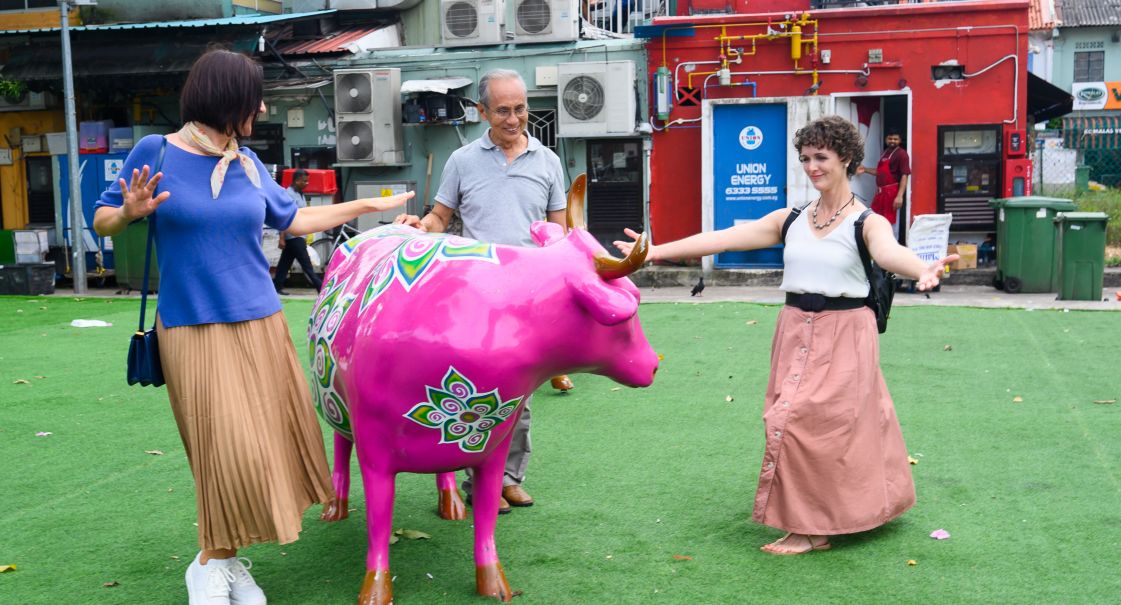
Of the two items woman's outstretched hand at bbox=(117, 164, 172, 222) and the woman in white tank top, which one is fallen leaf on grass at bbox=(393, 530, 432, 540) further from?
woman's outstretched hand at bbox=(117, 164, 172, 222)

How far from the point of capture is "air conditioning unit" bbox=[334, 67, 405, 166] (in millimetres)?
14977

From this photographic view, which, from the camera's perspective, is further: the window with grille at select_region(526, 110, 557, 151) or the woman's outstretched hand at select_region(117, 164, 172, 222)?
the window with grille at select_region(526, 110, 557, 151)

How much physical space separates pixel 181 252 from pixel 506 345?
1.11m

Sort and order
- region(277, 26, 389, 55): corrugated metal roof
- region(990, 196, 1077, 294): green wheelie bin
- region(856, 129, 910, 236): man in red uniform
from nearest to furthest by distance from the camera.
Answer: region(990, 196, 1077, 294): green wheelie bin
region(856, 129, 910, 236): man in red uniform
region(277, 26, 389, 55): corrugated metal roof

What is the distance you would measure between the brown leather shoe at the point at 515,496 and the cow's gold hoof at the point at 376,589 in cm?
125

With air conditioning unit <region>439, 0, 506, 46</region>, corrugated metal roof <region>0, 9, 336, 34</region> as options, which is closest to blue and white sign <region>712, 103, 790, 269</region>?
air conditioning unit <region>439, 0, 506, 46</region>

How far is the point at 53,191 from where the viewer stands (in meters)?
16.8

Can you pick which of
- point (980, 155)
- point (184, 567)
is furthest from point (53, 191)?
point (184, 567)

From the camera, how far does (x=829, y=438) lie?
14.5ft

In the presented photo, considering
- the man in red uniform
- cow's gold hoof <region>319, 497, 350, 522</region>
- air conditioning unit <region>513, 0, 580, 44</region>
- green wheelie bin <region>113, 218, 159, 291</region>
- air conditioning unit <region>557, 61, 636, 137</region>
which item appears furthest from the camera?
green wheelie bin <region>113, 218, 159, 291</region>

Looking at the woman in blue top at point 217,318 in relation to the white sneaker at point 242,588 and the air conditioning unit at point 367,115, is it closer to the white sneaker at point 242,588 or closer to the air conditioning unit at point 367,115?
the white sneaker at point 242,588

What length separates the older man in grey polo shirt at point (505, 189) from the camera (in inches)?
197

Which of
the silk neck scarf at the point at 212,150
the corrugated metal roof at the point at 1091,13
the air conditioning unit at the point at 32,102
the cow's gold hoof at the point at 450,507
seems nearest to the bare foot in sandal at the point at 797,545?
the cow's gold hoof at the point at 450,507

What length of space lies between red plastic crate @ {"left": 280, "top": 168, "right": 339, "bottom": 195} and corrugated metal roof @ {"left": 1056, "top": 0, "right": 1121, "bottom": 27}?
93.4ft
